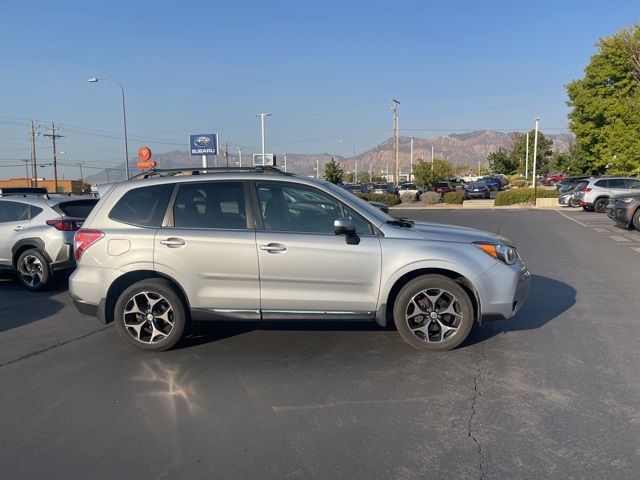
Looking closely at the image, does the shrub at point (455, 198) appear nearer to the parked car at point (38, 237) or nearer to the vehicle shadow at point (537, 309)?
the vehicle shadow at point (537, 309)

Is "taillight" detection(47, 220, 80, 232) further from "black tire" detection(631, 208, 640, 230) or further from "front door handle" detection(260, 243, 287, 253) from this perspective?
"black tire" detection(631, 208, 640, 230)

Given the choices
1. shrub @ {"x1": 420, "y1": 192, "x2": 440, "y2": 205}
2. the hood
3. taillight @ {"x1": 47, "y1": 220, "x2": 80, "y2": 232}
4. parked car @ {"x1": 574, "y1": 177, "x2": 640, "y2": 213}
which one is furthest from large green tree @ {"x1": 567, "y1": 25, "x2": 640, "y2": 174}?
taillight @ {"x1": 47, "y1": 220, "x2": 80, "y2": 232}

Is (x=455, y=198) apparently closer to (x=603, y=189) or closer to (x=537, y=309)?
(x=603, y=189)

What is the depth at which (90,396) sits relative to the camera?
4531 millimetres

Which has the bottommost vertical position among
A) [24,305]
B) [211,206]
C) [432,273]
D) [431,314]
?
[24,305]

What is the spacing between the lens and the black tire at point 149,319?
215 inches

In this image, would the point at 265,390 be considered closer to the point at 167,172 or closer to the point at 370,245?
the point at 370,245

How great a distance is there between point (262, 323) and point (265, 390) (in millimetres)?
1969

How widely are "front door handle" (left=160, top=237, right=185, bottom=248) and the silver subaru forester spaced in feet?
0.05

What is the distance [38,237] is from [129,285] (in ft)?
13.6

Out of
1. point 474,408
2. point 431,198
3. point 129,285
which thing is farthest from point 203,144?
point 474,408

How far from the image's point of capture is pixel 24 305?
791 centimetres

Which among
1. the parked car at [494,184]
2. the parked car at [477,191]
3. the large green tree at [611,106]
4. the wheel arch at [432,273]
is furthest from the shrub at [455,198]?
the wheel arch at [432,273]

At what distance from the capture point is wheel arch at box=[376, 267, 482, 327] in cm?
530
